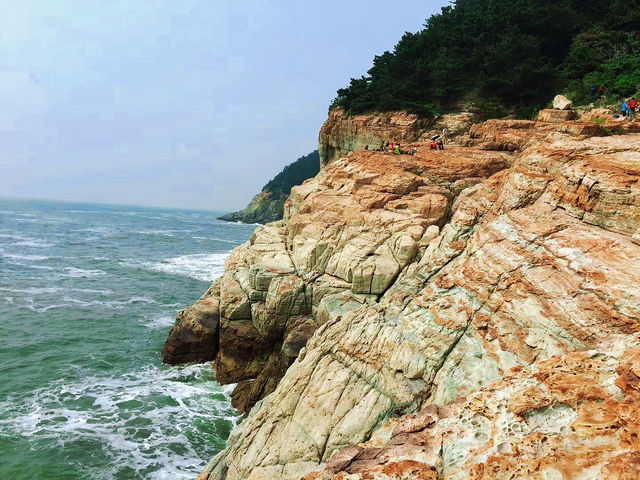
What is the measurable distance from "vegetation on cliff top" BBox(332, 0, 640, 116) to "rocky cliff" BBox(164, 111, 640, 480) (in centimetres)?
814

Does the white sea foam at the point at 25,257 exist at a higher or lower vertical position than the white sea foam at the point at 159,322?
higher

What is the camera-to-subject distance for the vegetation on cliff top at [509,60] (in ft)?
73.6

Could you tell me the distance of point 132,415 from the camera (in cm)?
1431

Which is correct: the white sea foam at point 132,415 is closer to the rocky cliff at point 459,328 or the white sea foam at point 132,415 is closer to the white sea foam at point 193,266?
the rocky cliff at point 459,328

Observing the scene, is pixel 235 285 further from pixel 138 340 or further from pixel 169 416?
pixel 138 340

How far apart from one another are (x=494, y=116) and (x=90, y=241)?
61124 mm

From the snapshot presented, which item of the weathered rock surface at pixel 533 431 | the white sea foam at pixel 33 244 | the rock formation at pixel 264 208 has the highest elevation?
the rock formation at pixel 264 208

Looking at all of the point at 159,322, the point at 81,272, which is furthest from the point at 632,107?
the point at 81,272

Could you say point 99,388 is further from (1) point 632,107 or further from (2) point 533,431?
(1) point 632,107

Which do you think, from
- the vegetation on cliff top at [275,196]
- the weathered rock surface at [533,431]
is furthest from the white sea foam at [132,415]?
the vegetation on cliff top at [275,196]

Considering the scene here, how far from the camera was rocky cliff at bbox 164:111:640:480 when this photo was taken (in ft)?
17.4

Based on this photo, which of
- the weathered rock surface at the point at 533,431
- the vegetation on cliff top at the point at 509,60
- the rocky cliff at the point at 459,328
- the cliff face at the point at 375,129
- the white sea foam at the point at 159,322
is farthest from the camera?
the cliff face at the point at 375,129

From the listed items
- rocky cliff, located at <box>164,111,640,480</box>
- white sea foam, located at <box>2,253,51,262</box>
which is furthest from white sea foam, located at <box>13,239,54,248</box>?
rocky cliff, located at <box>164,111,640,480</box>

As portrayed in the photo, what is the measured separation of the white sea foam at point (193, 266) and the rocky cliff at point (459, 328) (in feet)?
73.8
